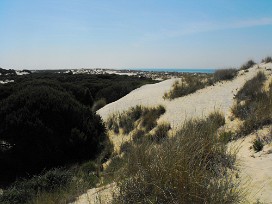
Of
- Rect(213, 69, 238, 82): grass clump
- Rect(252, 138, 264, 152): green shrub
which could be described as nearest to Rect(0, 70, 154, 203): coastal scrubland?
Rect(252, 138, 264, 152): green shrub

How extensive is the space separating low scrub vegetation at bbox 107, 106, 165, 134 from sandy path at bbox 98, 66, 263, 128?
0.47m

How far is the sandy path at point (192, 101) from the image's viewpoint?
14.6m

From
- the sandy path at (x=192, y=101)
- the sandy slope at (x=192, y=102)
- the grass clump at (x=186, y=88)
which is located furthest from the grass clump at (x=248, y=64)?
the grass clump at (x=186, y=88)

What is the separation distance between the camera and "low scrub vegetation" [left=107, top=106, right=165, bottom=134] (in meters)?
14.5

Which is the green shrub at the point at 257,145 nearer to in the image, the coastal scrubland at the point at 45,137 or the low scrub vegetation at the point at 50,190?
the low scrub vegetation at the point at 50,190

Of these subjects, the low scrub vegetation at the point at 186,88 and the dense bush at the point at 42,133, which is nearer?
the dense bush at the point at 42,133

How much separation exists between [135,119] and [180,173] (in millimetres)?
11982

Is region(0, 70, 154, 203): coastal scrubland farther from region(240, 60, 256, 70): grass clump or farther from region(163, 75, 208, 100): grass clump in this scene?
region(240, 60, 256, 70): grass clump

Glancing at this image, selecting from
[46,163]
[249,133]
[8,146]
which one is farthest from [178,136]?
[8,146]

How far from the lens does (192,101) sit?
16.9 meters

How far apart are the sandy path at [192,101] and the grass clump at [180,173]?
818 centimetres

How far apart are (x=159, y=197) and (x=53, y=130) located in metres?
8.45

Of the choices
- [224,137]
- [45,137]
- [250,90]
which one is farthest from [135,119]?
[224,137]

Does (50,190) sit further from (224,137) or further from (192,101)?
(192,101)
